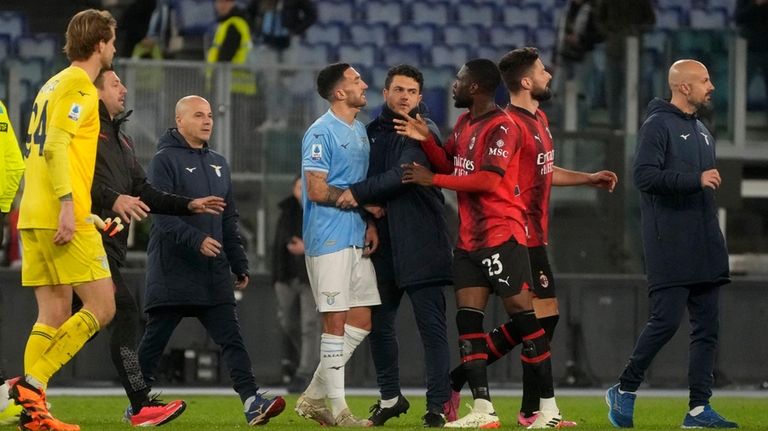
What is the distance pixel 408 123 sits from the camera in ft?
27.5

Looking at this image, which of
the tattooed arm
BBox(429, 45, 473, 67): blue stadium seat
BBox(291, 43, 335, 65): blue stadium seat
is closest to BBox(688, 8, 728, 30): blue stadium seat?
BBox(429, 45, 473, 67): blue stadium seat

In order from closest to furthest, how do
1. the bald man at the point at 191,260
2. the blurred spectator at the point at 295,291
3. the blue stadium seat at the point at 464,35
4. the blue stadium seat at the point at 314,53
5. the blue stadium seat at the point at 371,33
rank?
the bald man at the point at 191,260
the blurred spectator at the point at 295,291
the blue stadium seat at the point at 314,53
the blue stadium seat at the point at 371,33
the blue stadium seat at the point at 464,35

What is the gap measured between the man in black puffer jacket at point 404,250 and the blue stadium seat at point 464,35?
35.9ft

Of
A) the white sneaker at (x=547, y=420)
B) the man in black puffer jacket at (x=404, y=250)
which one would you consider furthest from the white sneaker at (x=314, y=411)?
the white sneaker at (x=547, y=420)

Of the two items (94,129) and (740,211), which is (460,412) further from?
(740,211)

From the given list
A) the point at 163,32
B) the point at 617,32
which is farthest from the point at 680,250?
the point at 163,32

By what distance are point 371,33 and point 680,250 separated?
11.3 m

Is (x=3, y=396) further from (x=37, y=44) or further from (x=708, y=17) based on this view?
(x=708, y=17)

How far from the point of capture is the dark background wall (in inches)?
557

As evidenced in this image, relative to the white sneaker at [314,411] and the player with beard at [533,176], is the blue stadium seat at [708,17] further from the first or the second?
the white sneaker at [314,411]

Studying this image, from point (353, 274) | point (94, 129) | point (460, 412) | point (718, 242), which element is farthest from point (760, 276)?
point (94, 129)

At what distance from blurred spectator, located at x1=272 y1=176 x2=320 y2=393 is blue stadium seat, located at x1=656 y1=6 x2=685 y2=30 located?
305 inches

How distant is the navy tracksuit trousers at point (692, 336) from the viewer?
882 cm

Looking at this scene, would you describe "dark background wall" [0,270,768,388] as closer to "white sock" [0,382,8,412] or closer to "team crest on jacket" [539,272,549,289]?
"white sock" [0,382,8,412]
